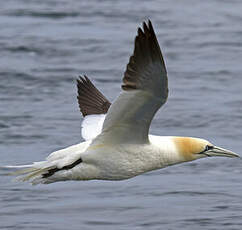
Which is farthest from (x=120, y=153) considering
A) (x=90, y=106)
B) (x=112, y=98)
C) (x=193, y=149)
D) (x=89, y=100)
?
(x=112, y=98)

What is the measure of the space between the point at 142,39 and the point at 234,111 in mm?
9381

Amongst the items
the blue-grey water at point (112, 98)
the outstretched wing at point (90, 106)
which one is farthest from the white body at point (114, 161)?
the blue-grey water at point (112, 98)

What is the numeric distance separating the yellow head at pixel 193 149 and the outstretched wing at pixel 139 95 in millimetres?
444

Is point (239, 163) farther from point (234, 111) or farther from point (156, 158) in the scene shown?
point (156, 158)

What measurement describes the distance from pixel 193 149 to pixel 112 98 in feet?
25.8

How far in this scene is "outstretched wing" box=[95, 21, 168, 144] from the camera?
368 inches

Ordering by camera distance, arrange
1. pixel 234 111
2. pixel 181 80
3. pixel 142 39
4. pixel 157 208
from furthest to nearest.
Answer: pixel 181 80 → pixel 234 111 → pixel 157 208 → pixel 142 39

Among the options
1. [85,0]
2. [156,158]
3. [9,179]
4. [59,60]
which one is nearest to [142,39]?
[156,158]

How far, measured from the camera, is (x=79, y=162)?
10.6 m

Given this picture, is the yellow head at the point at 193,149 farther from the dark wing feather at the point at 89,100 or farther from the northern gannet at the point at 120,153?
the dark wing feather at the point at 89,100

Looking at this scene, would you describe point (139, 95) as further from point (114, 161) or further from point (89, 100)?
point (89, 100)

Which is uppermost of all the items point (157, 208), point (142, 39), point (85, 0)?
point (85, 0)

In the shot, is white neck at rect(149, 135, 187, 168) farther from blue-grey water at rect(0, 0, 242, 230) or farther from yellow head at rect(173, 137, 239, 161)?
blue-grey water at rect(0, 0, 242, 230)

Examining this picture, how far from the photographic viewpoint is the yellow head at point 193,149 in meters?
10.8
